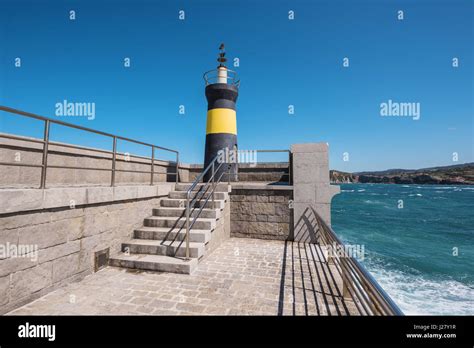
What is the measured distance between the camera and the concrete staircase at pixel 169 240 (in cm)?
445

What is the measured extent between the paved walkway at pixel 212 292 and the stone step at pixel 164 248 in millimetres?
353

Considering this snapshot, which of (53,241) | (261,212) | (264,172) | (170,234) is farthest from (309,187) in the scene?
(53,241)

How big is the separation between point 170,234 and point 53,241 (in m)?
2.20

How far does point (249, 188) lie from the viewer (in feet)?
22.9

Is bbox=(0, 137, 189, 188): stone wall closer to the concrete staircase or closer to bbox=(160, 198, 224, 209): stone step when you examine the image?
bbox=(160, 198, 224, 209): stone step

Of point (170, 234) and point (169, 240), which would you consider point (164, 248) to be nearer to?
point (169, 240)

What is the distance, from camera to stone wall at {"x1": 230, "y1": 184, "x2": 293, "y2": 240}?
6828 mm

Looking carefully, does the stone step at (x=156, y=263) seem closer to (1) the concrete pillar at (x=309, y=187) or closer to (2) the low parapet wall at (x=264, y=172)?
(1) the concrete pillar at (x=309, y=187)

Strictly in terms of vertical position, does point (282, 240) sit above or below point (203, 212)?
below

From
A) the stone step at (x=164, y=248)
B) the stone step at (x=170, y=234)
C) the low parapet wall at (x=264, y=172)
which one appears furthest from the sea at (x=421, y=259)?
the stone step at (x=164, y=248)

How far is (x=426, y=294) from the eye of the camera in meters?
9.45
